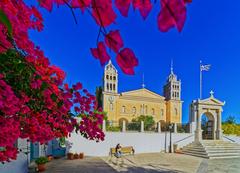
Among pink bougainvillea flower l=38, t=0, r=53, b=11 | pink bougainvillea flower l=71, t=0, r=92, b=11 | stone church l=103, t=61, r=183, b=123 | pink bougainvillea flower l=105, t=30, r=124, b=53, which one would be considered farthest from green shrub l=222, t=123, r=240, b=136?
pink bougainvillea flower l=105, t=30, r=124, b=53

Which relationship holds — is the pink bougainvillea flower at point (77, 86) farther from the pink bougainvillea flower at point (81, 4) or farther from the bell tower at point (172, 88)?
the bell tower at point (172, 88)

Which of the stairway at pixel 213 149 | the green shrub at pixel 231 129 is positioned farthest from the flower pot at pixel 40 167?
the green shrub at pixel 231 129

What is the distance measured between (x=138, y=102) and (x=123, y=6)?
48.9 metres

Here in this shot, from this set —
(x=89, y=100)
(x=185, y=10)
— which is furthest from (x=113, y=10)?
(x=89, y=100)

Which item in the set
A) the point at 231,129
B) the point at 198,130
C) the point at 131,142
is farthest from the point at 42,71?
the point at 231,129

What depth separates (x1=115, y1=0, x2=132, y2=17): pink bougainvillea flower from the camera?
1103mm

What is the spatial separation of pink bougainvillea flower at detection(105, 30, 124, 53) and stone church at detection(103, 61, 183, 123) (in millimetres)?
42746

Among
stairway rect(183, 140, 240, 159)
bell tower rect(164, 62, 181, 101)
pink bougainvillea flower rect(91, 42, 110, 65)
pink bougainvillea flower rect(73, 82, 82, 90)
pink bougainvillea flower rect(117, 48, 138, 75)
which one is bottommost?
stairway rect(183, 140, 240, 159)

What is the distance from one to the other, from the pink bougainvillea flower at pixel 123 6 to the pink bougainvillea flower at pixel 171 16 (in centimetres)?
14

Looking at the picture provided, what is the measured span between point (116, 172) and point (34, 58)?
10783 mm

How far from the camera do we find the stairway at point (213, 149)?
934 inches

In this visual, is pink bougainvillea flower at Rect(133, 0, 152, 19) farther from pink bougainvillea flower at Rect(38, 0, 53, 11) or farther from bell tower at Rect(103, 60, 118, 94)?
bell tower at Rect(103, 60, 118, 94)

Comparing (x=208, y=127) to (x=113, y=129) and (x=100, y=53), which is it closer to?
(x=113, y=129)

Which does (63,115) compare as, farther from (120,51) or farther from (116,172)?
(116,172)
